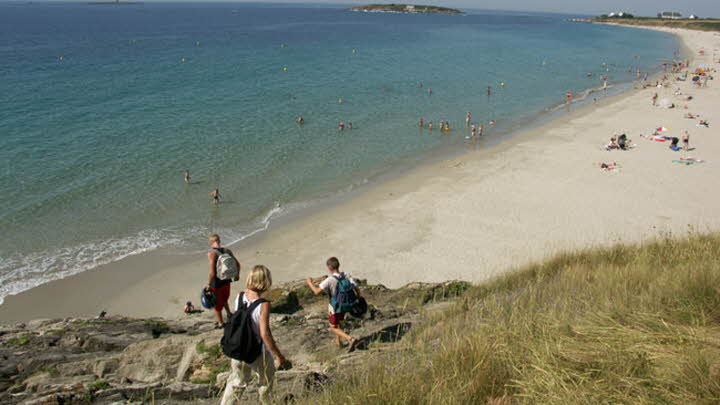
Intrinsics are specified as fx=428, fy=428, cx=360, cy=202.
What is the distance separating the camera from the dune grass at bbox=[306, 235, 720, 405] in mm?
3160

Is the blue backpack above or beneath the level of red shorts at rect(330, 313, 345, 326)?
above

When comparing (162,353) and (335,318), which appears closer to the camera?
(162,353)

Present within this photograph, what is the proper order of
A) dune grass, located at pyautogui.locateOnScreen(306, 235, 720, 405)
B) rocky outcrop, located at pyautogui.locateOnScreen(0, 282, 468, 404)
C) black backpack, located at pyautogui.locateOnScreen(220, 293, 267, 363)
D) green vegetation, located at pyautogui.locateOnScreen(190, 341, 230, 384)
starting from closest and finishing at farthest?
dune grass, located at pyautogui.locateOnScreen(306, 235, 720, 405)
black backpack, located at pyautogui.locateOnScreen(220, 293, 267, 363)
rocky outcrop, located at pyautogui.locateOnScreen(0, 282, 468, 404)
green vegetation, located at pyautogui.locateOnScreen(190, 341, 230, 384)

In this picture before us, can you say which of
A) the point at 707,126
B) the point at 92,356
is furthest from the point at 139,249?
the point at 707,126

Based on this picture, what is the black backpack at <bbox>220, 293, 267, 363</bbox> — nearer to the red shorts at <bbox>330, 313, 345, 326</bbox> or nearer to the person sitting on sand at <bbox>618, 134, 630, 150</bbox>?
the red shorts at <bbox>330, 313, 345, 326</bbox>

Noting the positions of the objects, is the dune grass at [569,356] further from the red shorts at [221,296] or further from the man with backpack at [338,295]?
the red shorts at [221,296]

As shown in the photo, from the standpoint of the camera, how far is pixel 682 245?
25.8 ft

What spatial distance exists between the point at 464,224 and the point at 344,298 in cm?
1117

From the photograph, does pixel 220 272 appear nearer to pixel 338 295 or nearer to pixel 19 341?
pixel 338 295

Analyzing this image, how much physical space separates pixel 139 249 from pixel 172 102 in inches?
884

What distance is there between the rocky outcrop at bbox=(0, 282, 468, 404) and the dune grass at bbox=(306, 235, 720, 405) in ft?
2.33

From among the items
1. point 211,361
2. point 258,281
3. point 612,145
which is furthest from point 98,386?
point 612,145

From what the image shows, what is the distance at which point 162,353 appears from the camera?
5996 millimetres

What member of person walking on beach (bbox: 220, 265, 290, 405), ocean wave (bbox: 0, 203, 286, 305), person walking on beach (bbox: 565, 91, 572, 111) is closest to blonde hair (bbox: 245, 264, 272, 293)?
person walking on beach (bbox: 220, 265, 290, 405)
